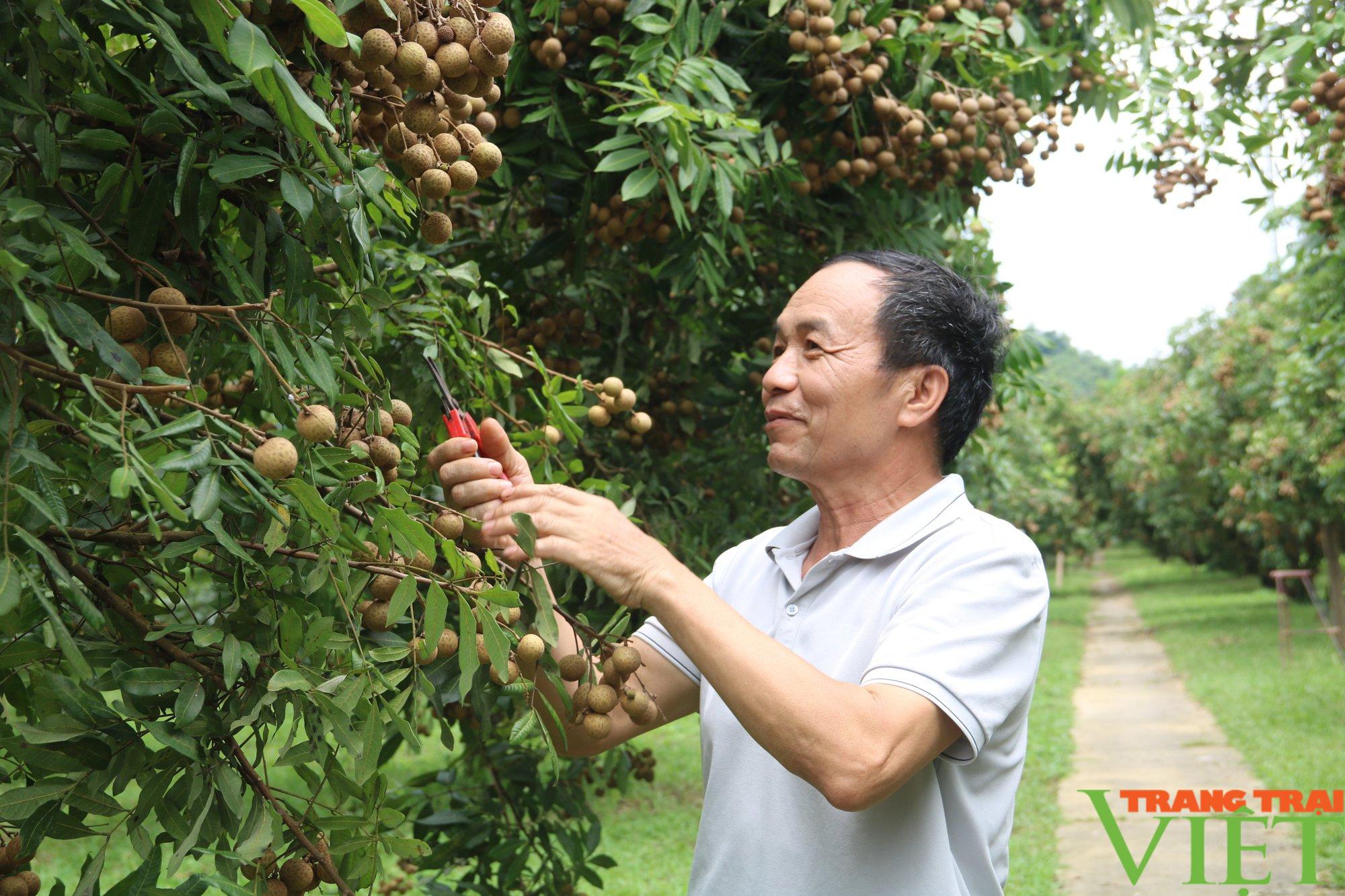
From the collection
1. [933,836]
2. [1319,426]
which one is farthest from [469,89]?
[1319,426]

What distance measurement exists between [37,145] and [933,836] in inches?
56.3

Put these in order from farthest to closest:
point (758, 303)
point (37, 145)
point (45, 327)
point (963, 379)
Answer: point (758, 303), point (963, 379), point (37, 145), point (45, 327)

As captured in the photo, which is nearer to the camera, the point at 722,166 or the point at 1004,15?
the point at 722,166

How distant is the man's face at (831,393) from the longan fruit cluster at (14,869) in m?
1.19

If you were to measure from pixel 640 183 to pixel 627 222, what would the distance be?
36 centimetres

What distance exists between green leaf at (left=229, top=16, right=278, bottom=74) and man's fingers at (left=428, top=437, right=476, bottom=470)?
734 millimetres

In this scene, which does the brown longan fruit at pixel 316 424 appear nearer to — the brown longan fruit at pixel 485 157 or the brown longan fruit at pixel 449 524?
the brown longan fruit at pixel 449 524

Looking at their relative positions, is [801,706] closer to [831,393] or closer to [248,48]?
[831,393]

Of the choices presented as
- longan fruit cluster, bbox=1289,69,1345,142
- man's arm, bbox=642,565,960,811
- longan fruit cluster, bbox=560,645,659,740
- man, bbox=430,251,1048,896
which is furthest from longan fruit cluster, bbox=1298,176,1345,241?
longan fruit cluster, bbox=560,645,659,740

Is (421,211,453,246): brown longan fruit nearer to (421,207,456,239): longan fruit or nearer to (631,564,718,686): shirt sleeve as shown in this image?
(421,207,456,239): longan fruit

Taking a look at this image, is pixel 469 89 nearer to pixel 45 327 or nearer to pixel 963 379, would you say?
pixel 45 327

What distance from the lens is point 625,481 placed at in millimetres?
3260

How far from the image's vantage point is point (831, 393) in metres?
2.00

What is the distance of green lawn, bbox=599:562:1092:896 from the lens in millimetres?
6828
